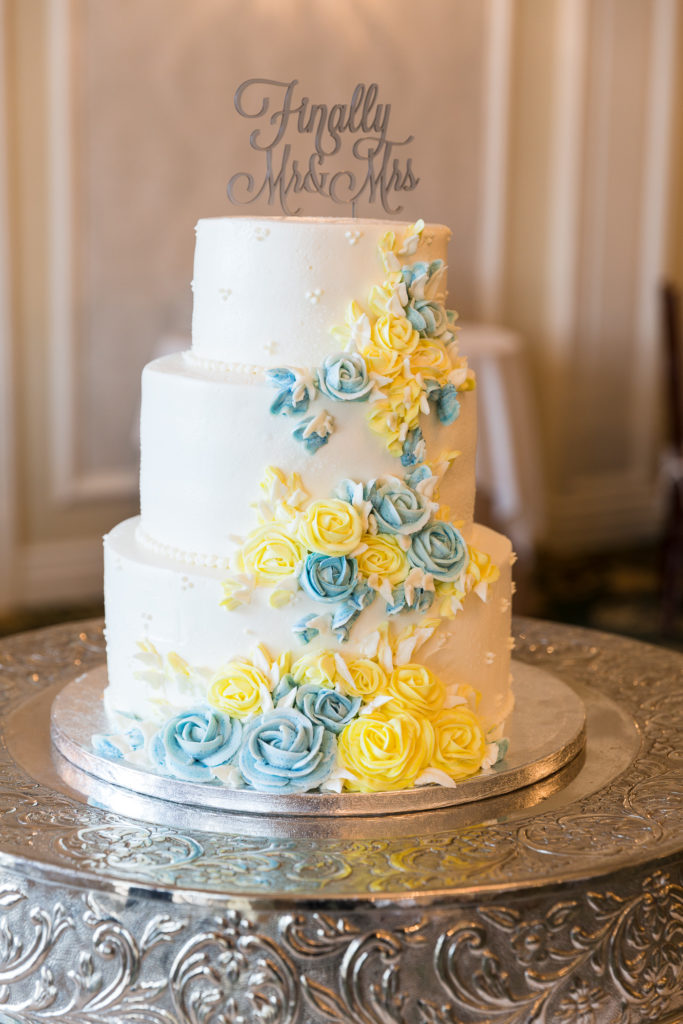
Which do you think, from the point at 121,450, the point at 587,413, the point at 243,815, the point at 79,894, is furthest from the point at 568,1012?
the point at 587,413

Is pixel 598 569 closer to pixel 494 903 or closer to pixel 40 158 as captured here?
pixel 40 158

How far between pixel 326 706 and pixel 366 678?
78 mm

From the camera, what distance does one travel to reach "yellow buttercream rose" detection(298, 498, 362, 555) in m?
1.97

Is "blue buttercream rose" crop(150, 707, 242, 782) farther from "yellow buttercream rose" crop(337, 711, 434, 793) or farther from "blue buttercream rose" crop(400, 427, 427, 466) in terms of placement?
"blue buttercream rose" crop(400, 427, 427, 466)

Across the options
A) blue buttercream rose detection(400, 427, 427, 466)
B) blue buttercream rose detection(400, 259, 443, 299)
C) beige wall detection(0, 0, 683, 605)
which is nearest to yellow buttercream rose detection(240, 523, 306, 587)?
blue buttercream rose detection(400, 427, 427, 466)

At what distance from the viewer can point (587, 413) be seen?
7.03m

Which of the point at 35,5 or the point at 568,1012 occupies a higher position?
the point at 35,5

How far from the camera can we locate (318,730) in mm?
1982

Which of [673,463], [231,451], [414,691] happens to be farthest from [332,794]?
[673,463]

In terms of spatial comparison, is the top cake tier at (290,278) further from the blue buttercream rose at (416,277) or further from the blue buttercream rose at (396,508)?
the blue buttercream rose at (396,508)

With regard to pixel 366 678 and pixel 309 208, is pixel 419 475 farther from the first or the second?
pixel 309 208

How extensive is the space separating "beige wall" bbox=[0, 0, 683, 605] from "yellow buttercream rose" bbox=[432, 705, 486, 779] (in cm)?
385

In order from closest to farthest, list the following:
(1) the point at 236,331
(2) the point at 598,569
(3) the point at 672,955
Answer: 1. (3) the point at 672,955
2. (1) the point at 236,331
3. (2) the point at 598,569

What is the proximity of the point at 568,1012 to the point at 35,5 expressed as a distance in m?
4.69
